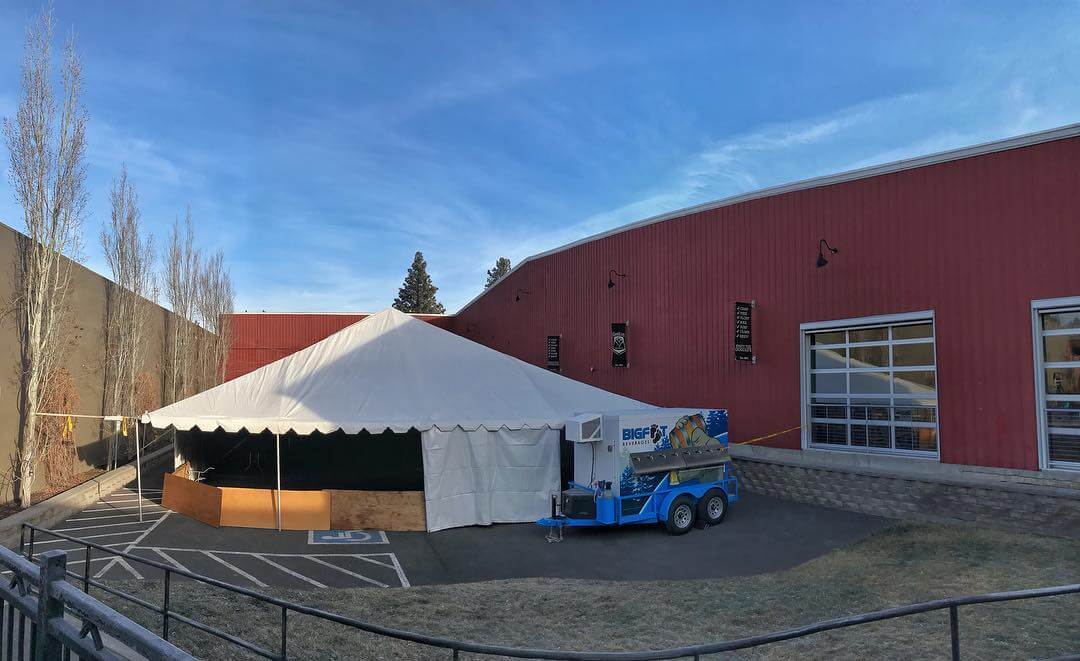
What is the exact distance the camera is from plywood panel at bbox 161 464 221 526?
1330 cm

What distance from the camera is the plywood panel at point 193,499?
524 inches

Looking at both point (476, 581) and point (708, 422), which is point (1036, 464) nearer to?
point (708, 422)

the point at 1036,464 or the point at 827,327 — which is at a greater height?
the point at 827,327

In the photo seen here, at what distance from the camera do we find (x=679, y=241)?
20547 millimetres

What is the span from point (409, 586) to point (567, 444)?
7046mm

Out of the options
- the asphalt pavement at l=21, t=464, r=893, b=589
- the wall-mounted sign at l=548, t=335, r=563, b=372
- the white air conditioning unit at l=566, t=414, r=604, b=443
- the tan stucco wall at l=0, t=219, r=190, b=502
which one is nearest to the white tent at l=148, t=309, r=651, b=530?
the asphalt pavement at l=21, t=464, r=893, b=589

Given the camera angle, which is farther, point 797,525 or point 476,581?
point 797,525

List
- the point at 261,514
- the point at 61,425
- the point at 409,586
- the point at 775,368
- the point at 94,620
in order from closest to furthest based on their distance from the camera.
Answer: the point at 94,620 → the point at 409,586 → the point at 261,514 → the point at 61,425 → the point at 775,368

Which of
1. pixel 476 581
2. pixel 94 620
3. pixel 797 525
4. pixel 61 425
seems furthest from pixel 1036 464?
pixel 61 425

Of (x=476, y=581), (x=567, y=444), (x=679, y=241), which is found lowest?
(x=476, y=581)

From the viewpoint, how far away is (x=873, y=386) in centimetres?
1528

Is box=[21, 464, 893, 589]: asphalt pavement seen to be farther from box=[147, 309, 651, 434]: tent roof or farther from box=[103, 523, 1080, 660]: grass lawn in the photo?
box=[147, 309, 651, 434]: tent roof

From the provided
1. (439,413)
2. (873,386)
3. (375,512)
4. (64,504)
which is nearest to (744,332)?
(873,386)

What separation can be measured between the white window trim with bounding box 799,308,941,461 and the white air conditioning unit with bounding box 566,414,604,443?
21.3 feet
